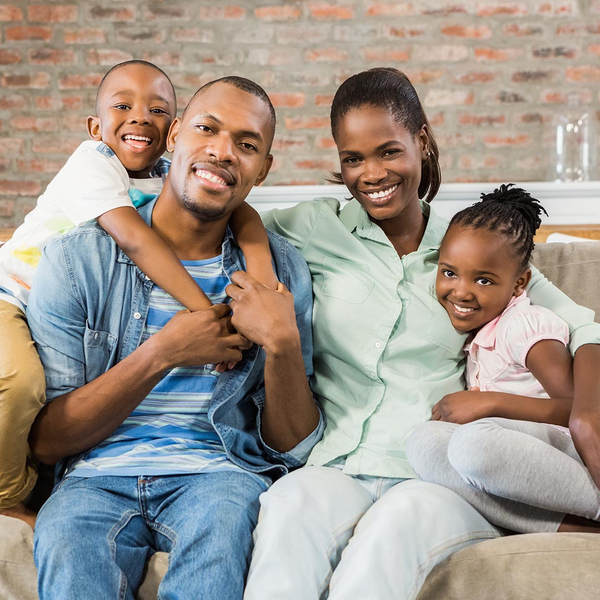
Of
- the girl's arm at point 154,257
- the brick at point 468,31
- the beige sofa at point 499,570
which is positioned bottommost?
the beige sofa at point 499,570

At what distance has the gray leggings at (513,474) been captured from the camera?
4.05 feet

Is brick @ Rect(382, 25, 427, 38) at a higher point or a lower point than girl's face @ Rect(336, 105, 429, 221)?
higher

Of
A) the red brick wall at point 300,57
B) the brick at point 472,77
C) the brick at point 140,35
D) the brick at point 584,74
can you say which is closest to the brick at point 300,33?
the red brick wall at point 300,57

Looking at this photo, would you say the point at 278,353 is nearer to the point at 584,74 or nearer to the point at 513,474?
the point at 513,474

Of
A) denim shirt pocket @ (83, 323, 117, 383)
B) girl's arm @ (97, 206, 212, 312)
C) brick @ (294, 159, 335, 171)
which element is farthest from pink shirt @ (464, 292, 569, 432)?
brick @ (294, 159, 335, 171)

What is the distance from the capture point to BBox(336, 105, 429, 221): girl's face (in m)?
1.61

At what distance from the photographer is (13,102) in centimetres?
363

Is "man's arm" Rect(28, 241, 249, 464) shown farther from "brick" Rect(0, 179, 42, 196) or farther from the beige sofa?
"brick" Rect(0, 179, 42, 196)

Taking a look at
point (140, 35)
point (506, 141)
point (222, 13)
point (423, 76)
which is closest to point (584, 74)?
point (506, 141)

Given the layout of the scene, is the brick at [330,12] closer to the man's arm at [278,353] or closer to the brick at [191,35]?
the brick at [191,35]

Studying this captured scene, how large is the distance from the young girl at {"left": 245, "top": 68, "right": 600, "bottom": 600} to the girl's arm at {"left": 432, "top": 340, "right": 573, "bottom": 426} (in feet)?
0.12

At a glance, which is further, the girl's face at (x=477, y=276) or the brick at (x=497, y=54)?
the brick at (x=497, y=54)

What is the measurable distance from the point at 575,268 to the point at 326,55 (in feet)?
7.11

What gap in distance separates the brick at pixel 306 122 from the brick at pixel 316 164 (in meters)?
0.16
